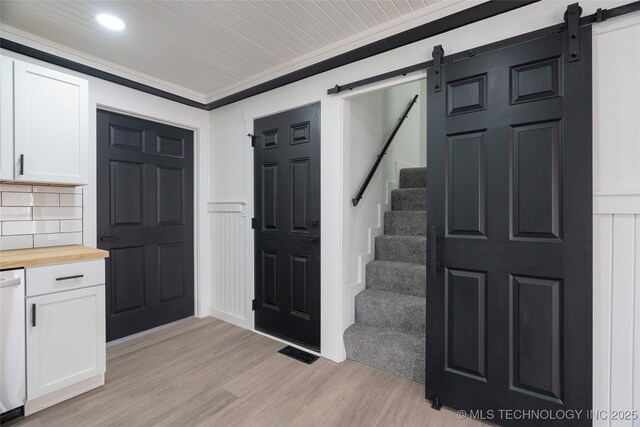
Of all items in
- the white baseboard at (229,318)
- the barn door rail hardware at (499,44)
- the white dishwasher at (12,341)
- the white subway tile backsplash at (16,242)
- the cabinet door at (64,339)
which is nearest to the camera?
the barn door rail hardware at (499,44)

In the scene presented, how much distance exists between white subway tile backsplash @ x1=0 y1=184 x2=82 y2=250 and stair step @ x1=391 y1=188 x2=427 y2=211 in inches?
118

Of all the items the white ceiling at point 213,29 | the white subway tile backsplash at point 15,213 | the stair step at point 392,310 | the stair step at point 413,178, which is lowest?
the stair step at point 392,310

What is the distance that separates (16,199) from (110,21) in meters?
1.45

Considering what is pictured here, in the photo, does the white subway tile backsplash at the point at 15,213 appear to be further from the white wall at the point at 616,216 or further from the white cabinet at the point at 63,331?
the white wall at the point at 616,216

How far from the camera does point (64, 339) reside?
1.81 meters

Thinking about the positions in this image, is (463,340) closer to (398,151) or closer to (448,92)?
(448,92)

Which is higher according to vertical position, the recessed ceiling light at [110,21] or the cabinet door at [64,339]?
the recessed ceiling light at [110,21]

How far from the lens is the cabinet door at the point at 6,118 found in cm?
178

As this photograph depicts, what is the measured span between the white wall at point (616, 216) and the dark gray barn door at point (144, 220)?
339cm

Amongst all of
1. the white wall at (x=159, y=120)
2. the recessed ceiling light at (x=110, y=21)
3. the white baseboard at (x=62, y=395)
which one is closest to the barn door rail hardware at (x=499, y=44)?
the recessed ceiling light at (x=110, y=21)

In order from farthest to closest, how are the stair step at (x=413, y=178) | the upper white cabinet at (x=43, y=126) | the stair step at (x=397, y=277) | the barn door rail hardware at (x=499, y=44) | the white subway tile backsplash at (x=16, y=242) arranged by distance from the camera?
the stair step at (x=413, y=178) < the stair step at (x=397, y=277) < the white subway tile backsplash at (x=16, y=242) < the upper white cabinet at (x=43, y=126) < the barn door rail hardware at (x=499, y=44)

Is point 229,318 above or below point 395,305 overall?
below

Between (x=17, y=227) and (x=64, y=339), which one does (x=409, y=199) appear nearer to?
(x=64, y=339)

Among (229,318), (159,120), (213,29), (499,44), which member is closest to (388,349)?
(229,318)
